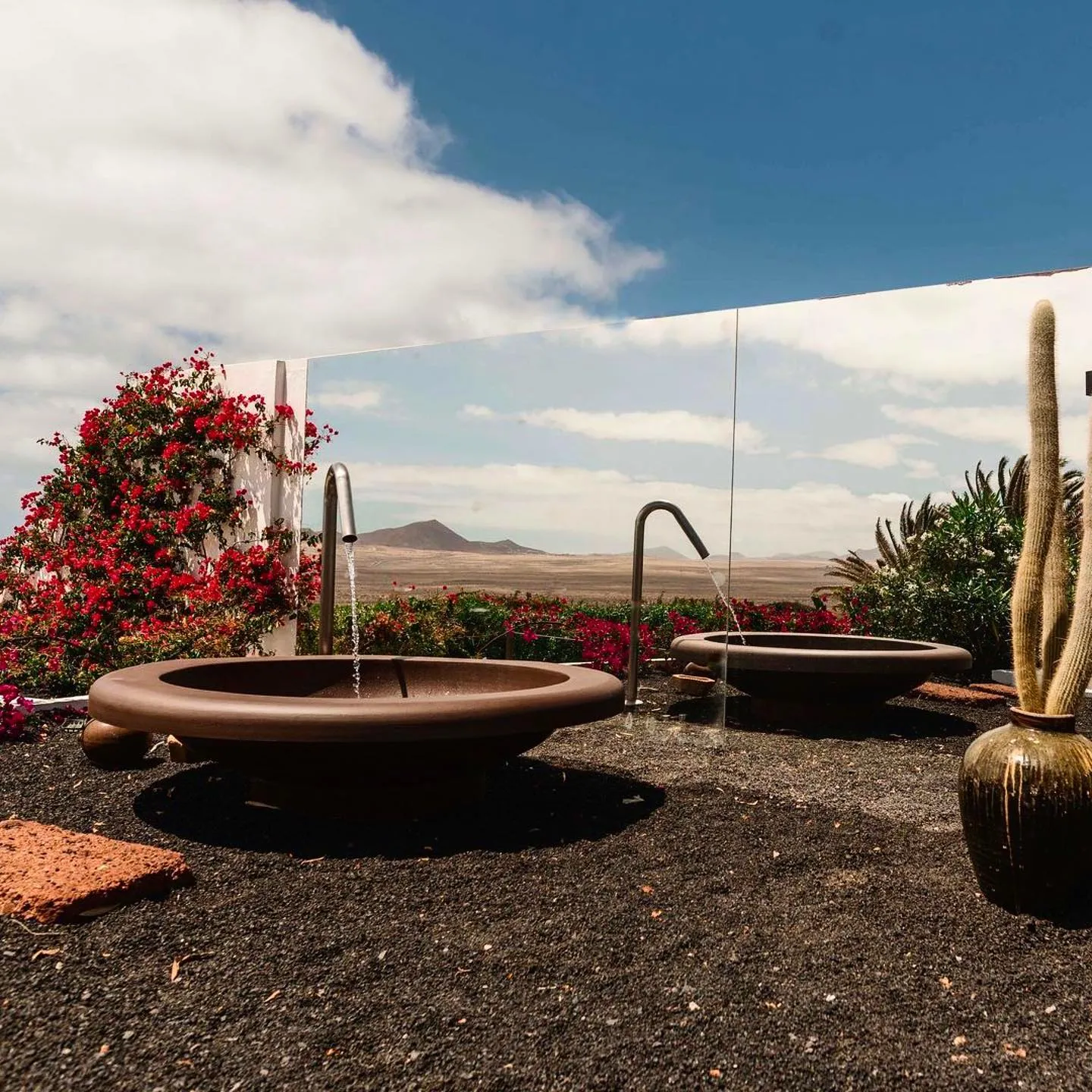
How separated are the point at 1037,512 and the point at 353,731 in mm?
1900

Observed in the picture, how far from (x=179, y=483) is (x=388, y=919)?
5241 mm

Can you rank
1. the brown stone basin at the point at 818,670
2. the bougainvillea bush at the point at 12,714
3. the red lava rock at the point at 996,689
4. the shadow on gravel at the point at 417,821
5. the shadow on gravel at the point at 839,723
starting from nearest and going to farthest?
the shadow on gravel at the point at 417,821 → the bougainvillea bush at the point at 12,714 → the brown stone basin at the point at 818,670 → the shadow on gravel at the point at 839,723 → the red lava rock at the point at 996,689

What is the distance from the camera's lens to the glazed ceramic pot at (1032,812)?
228 centimetres

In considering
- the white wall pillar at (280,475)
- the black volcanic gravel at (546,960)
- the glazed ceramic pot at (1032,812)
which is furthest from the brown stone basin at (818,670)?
the white wall pillar at (280,475)

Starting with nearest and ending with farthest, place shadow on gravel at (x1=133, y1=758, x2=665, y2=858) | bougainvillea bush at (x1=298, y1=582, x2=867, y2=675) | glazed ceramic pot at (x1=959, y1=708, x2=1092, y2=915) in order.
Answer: glazed ceramic pot at (x1=959, y1=708, x2=1092, y2=915) → shadow on gravel at (x1=133, y1=758, x2=665, y2=858) → bougainvillea bush at (x1=298, y1=582, x2=867, y2=675)

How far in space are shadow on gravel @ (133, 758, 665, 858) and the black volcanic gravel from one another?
0.01 metres

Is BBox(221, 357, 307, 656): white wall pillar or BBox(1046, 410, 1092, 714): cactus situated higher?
BBox(221, 357, 307, 656): white wall pillar

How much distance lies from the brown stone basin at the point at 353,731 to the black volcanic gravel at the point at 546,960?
0.11m

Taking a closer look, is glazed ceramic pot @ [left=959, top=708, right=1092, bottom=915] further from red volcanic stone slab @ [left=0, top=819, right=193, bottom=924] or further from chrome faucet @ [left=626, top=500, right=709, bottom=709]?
chrome faucet @ [left=626, top=500, right=709, bottom=709]

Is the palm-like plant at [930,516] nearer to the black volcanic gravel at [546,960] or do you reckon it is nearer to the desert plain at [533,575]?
the desert plain at [533,575]

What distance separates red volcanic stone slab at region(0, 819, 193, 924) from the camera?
7.02ft

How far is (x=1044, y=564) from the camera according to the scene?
250 cm

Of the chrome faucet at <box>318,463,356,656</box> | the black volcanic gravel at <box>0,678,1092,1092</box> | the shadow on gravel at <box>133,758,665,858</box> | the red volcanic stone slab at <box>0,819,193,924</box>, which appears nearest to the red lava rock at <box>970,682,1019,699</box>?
the black volcanic gravel at <box>0,678,1092,1092</box>

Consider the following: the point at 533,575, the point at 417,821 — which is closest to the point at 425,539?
the point at 533,575
